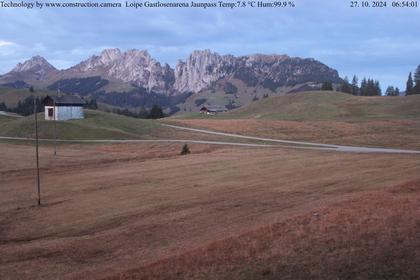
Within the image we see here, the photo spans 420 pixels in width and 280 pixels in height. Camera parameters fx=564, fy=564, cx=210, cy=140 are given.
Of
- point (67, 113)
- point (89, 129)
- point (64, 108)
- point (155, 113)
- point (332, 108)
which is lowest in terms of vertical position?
point (89, 129)

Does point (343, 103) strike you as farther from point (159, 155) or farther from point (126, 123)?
point (159, 155)

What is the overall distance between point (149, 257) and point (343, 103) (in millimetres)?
154903

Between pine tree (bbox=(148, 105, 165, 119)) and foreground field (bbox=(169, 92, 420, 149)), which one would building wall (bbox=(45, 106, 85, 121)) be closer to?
foreground field (bbox=(169, 92, 420, 149))

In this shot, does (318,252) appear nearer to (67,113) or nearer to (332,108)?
(67,113)

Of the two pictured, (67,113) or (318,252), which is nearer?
(318,252)

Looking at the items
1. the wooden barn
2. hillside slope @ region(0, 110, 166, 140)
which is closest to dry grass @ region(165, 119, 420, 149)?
hillside slope @ region(0, 110, 166, 140)

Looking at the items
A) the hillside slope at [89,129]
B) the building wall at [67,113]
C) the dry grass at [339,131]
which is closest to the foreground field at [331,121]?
the dry grass at [339,131]

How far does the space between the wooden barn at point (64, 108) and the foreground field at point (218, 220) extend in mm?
56161

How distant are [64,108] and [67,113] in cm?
133

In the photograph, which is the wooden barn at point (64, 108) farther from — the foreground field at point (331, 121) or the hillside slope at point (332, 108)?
the hillside slope at point (332, 108)

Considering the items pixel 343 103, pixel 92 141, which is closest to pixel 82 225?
pixel 92 141

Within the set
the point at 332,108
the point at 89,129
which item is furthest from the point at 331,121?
the point at 89,129

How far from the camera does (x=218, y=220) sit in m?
25.8

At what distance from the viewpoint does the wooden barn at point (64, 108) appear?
351 feet
